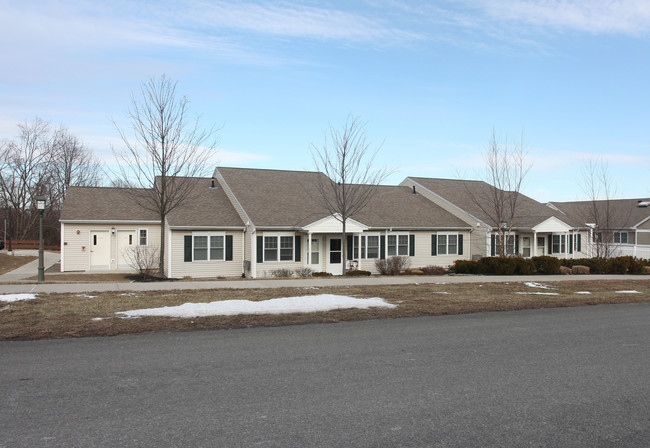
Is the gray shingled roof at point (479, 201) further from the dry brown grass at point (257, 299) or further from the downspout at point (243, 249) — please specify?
the downspout at point (243, 249)

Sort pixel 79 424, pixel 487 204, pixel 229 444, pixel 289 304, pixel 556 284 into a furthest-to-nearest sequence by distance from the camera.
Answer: pixel 487 204, pixel 556 284, pixel 289 304, pixel 79 424, pixel 229 444

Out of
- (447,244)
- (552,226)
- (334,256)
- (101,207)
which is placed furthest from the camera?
(552,226)

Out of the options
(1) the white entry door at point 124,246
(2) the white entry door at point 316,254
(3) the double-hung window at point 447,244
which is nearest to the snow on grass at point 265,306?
(2) the white entry door at point 316,254

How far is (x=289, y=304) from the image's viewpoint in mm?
11195

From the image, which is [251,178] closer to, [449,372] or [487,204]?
[487,204]

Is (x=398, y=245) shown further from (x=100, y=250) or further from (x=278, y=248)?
(x=100, y=250)

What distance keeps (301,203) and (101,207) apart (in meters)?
9.71

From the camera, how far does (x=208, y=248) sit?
23547 mm

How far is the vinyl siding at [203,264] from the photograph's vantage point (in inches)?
896

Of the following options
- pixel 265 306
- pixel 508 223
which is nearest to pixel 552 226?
pixel 508 223

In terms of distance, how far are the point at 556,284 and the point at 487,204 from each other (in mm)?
13919

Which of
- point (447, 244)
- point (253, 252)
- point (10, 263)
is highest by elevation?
point (447, 244)

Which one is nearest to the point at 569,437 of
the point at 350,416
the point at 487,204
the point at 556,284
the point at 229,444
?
the point at 350,416

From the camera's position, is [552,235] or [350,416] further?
[552,235]
